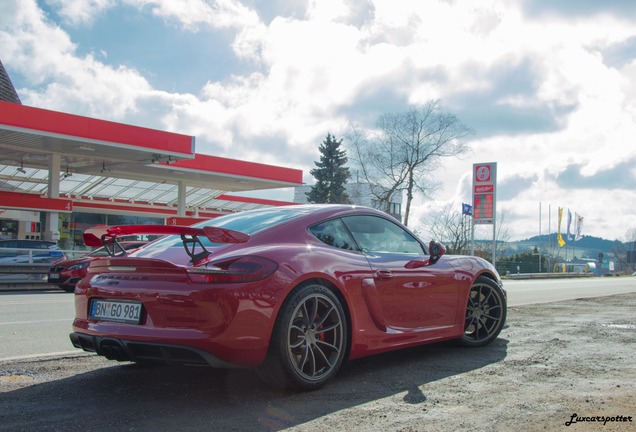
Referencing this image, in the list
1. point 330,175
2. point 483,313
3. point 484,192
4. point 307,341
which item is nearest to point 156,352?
point 307,341

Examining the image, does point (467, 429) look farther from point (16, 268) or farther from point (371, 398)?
point (16, 268)

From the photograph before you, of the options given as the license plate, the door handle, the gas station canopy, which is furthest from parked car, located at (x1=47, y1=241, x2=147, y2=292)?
the door handle

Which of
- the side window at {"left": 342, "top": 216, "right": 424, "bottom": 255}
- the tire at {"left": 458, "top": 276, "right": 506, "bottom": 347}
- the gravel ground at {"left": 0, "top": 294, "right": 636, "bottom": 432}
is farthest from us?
the tire at {"left": 458, "top": 276, "right": 506, "bottom": 347}

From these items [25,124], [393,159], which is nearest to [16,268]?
[25,124]

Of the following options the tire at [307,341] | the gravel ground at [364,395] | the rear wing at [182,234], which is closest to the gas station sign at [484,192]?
the gravel ground at [364,395]

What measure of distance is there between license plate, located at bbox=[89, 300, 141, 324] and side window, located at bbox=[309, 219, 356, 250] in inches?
55.6

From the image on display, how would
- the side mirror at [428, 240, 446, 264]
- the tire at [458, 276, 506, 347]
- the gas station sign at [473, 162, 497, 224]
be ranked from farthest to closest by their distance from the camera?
the gas station sign at [473, 162, 497, 224] → the tire at [458, 276, 506, 347] → the side mirror at [428, 240, 446, 264]

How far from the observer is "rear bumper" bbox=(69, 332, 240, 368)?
3.77 metres

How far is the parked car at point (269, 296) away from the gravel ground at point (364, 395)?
270 millimetres

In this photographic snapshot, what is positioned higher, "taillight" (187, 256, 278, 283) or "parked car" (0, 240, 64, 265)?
A: "taillight" (187, 256, 278, 283)

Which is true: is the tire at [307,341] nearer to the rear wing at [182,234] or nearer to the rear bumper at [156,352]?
the rear bumper at [156,352]

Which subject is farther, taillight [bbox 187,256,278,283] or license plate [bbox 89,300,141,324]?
license plate [bbox 89,300,141,324]

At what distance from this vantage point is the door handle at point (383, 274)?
4.80 meters

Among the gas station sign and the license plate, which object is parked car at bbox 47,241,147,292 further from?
the gas station sign
